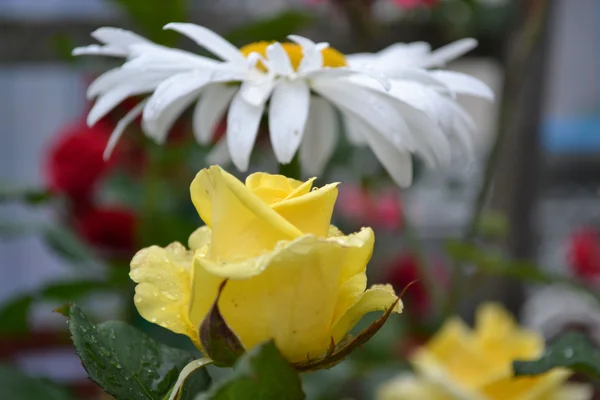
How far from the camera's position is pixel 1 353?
32.4 inches

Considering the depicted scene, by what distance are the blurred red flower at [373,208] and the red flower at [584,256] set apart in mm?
211

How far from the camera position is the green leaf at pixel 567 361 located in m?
0.23

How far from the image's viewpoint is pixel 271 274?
0.15m

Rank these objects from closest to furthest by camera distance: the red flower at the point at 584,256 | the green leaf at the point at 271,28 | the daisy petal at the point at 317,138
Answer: the daisy petal at the point at 317,138, the green leaf at the point at 271,28, the red flower at the point at 584,256

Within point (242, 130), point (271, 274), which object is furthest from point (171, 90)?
point (271, 274)

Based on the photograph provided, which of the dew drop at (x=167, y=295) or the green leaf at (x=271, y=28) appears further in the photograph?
the green leaf at (x=271, y=28)

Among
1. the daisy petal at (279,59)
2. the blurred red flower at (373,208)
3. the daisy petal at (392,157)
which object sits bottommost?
the blurred red flower at (373,208)

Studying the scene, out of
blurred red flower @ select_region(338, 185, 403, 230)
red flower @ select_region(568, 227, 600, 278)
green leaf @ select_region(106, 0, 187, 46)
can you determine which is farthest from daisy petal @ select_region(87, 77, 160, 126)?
red flower @ select_region(568, 227, 600, 278)

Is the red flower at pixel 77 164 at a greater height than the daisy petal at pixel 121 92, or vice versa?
the daisy petal at pixel 121 92

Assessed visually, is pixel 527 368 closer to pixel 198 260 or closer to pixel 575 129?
pixel 198 260

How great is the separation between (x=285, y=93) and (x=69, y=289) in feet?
1.03

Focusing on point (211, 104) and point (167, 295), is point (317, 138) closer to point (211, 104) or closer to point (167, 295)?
point (211, 104)

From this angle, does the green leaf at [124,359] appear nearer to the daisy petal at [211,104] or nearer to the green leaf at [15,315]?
the daisy petal at [211,104]

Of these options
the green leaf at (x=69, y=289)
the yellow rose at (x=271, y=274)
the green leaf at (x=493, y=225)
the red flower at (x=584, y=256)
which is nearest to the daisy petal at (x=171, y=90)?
the yellow rose at (x=271, y=274)
